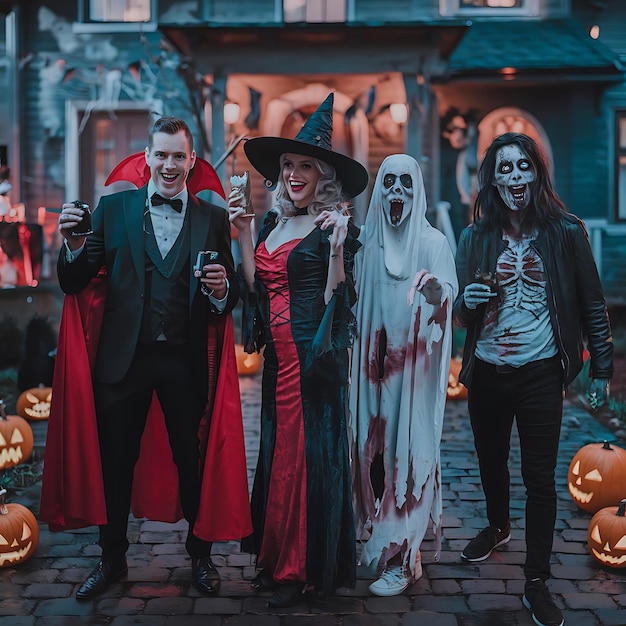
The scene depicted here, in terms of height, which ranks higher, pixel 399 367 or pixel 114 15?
pixel 114 15

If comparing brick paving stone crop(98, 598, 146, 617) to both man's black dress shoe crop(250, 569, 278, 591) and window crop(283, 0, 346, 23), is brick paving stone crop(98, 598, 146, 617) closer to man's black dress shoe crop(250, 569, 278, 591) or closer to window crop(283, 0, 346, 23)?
man's black dress shoe crop(250, 569, 278, 591)

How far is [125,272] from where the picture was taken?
363 centimetres

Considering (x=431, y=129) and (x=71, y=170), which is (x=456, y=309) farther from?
(x=71, y=170)

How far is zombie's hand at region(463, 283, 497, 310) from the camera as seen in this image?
Answer: 11.6 feet

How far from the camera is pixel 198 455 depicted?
3.83 meters

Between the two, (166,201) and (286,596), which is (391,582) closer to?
(286,596)

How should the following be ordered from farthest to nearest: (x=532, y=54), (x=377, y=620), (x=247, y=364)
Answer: (x=532, y=54), (x=247, y=364), (x=377, y=620)

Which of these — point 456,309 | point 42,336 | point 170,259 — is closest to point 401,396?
point 456,309

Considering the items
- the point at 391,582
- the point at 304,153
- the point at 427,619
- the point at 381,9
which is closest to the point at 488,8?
the point at 381,9

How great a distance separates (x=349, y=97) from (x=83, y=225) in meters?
9.20

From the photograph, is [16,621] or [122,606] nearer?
[16,621]

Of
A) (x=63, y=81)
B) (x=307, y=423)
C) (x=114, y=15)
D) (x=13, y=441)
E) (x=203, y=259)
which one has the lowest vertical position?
(x=13, y=441)

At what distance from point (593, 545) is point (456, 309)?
4.64 feet

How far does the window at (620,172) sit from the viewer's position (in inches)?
472
